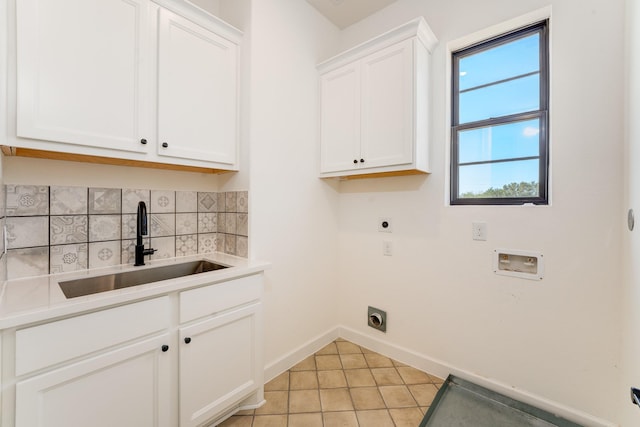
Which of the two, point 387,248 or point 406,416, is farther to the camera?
point 387,248

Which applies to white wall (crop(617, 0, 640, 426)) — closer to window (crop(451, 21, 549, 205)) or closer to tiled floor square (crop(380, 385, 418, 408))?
window (crop(451, 21, 549, 205))

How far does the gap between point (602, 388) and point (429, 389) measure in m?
0.88

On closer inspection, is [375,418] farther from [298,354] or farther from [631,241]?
[631,241]

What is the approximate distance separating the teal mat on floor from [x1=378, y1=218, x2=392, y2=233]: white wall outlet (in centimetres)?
112

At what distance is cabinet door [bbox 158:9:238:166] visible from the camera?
1.49 meters

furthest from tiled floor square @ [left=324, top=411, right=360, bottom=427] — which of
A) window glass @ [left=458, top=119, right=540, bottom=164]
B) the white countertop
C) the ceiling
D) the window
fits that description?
the ceiling

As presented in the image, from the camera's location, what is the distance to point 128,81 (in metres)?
1.37

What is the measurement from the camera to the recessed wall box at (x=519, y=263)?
1.57 m

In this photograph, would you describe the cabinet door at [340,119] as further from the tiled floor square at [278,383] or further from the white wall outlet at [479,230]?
the tiled floor square at [278,383]

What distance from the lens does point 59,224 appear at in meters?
1.41

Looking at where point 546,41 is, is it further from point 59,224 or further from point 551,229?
point 59,224

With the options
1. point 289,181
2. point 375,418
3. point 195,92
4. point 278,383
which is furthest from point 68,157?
point 375,418

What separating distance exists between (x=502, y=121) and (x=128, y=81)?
2175 millimetres

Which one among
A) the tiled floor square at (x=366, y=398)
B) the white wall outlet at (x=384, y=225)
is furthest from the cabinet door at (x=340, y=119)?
the tiled floor square at (x=366, y=398)
